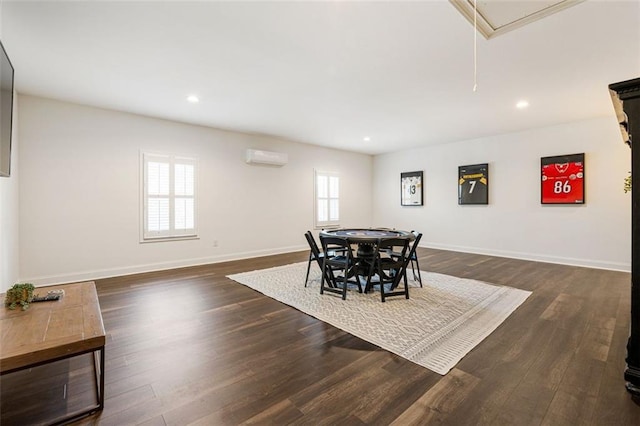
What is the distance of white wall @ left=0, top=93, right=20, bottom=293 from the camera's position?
9.55ft

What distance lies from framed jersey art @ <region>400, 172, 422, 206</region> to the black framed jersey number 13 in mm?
1076

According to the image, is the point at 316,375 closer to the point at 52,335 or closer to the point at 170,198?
the point at 52,335

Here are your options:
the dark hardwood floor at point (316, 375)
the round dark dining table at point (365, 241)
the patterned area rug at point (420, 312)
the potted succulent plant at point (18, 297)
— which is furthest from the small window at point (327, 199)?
the potted succulent plant at point (18, 297)

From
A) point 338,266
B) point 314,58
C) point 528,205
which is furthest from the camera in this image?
point 528,205

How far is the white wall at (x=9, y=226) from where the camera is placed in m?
2.91

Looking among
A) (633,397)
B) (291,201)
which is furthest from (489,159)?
(633,397)

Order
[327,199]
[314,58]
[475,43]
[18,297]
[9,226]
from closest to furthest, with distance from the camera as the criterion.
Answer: [18,297] → [475,43] → [314,58] → [9,226] → [327,199]

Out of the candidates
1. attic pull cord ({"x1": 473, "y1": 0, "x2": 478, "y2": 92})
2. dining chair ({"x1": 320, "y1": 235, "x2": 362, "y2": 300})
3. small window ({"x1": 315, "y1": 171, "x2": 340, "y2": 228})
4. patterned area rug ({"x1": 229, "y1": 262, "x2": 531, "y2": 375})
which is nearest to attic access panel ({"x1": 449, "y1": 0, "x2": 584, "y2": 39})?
attic pull cord ({"x1": 473, "y1": 0, "x2": 478, "y2": 92})

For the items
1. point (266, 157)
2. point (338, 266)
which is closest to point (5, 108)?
point (338, 266)

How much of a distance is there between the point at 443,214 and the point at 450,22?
18.2ft

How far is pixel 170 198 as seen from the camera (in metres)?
5.14

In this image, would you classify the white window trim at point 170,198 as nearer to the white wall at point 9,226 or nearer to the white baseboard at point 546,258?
the white wall at point 9,226

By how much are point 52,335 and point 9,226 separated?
112 inches

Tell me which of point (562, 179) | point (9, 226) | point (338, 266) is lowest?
point (338, 266)
